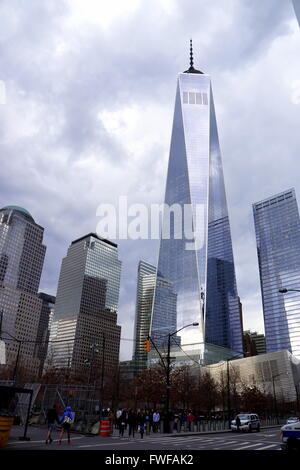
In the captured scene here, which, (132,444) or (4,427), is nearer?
(4,427)

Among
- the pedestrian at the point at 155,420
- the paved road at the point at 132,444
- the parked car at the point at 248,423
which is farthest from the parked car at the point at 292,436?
the parked car at the point at 248,423

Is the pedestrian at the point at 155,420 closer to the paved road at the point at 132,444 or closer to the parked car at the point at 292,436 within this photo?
the paved road at the point at 132,444

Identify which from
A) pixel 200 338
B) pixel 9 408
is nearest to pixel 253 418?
pixel 9 408

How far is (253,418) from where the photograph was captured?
40.3 metres

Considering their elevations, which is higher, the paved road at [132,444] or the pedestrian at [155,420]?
the pedestrian at [155,420]

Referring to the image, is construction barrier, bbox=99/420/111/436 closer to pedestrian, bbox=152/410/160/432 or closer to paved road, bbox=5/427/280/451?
paved road, bbox=5/427/280/451

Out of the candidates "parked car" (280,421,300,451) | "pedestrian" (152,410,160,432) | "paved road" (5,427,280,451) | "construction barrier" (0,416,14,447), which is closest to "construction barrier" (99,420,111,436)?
"paved road" (5,427,280,451)

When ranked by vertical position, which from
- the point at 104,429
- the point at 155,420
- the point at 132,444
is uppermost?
the point at 155,420

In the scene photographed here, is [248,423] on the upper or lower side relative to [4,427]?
lower

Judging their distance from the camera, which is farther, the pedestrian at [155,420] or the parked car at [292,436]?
the pedestrian at [155,420]

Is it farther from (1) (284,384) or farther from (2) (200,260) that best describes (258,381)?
(2) (200,260)

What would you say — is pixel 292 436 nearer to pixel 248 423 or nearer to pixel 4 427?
pixel 4 427

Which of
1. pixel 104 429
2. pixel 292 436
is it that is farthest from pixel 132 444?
pixel 292 436
